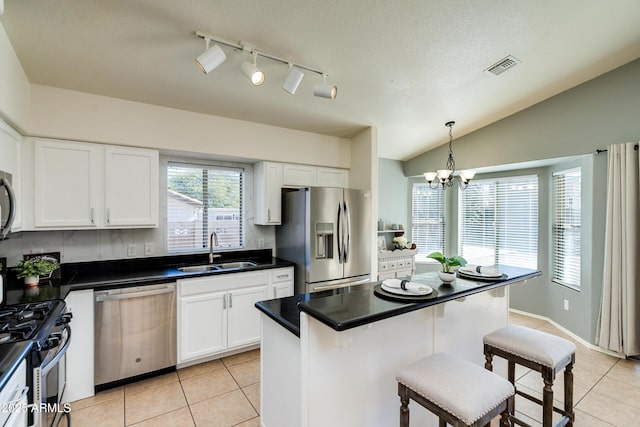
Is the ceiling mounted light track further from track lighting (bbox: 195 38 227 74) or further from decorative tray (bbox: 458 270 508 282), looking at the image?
decorative tray (bbox: 458 270 508 282)

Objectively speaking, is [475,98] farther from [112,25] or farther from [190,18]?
[112,25]

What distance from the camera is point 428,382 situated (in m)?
1.43

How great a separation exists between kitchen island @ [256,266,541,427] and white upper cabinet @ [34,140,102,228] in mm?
2004

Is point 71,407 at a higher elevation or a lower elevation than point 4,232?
lower

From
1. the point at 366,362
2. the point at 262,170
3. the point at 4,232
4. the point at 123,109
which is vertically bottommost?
the point at 366,362

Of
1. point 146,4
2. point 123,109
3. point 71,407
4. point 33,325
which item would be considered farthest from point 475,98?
point 71,407

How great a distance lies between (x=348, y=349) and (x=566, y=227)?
398cm

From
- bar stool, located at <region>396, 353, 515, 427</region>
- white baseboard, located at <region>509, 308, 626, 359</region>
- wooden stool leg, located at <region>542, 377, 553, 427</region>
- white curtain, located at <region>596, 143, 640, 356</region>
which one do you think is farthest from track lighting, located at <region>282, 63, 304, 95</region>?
white baseboard, located at <region>509, 308, 626, 359</region>

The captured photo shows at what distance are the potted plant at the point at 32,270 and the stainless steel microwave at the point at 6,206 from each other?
62 centimetres

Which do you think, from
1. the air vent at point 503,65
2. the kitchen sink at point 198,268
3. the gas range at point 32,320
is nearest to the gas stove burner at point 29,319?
the gas range at point 32,320

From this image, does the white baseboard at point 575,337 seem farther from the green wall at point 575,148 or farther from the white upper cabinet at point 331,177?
the white upper cabinet at point 331,177

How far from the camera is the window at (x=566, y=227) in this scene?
3753 mm

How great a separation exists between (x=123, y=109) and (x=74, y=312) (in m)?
1.83

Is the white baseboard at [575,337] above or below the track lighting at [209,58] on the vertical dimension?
below
